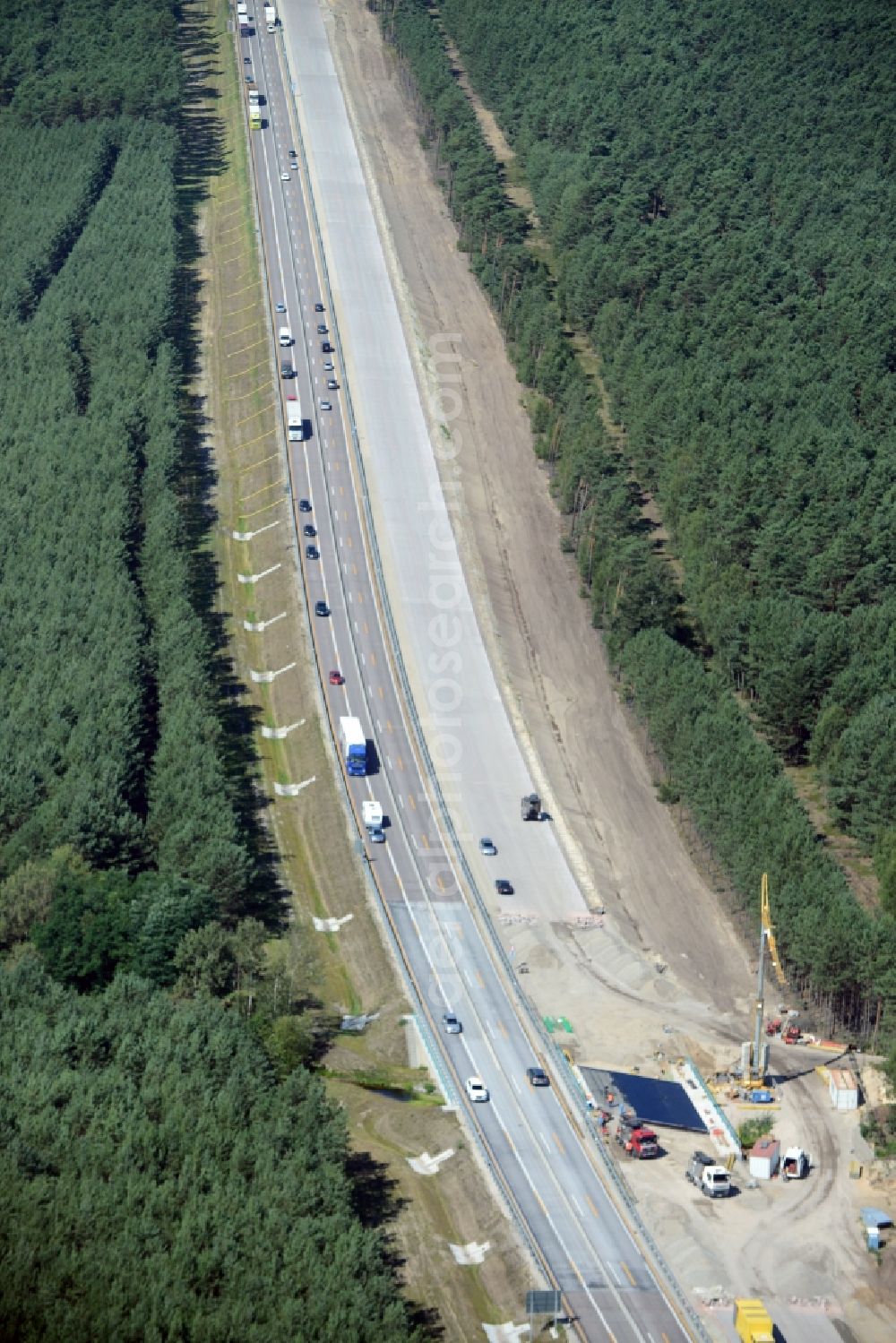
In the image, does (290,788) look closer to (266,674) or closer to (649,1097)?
(266,674)

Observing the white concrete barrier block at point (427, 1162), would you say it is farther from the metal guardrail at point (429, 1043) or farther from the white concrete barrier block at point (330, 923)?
the white concrete barrier block at point (330, 923)

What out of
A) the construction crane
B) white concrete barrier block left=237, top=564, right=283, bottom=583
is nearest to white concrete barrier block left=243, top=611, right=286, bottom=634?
white concrete barrier block left=237, top=564, right=283, bottom=583

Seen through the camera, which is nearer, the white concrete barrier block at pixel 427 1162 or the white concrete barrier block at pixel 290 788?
the white concrete barrier block at pixel 427 1162

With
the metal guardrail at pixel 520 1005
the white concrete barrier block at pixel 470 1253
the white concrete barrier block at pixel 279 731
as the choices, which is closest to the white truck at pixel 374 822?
the metal guardrail at pixel 520 1005

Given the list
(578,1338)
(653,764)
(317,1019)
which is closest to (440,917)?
(317,1019)

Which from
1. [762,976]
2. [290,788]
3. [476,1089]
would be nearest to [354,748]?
[290,788]

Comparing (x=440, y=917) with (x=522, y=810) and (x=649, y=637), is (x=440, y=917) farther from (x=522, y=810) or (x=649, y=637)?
(x=649, y=637)
